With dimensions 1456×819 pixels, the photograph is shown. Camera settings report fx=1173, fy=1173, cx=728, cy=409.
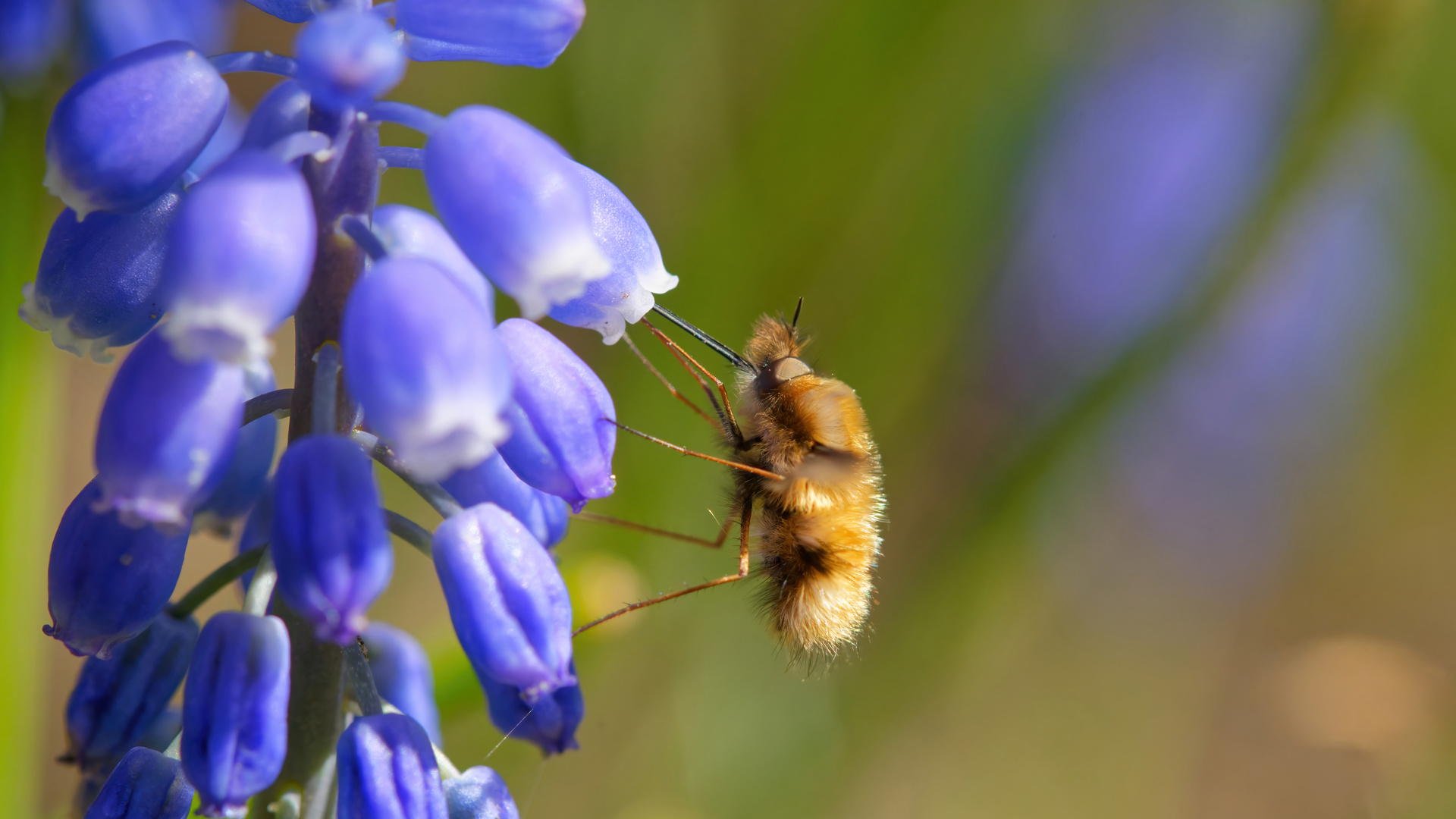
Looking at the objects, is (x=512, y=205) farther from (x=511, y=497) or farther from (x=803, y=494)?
(x=803, y=494)

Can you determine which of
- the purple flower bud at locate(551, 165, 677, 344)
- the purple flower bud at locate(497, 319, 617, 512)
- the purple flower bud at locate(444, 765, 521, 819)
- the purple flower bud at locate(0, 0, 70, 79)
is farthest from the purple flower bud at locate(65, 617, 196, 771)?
the purple flower bud at locate(0, 0, 70, 79)

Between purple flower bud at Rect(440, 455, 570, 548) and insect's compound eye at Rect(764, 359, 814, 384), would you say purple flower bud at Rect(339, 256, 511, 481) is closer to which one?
purple flower bud at Rect(440, 455, 570, 548)

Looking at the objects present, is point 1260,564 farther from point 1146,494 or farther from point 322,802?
point 322,802

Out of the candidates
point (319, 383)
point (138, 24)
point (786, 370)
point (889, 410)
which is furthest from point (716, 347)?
point (889, 410)

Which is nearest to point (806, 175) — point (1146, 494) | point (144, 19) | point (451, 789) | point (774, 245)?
point (774, 245)

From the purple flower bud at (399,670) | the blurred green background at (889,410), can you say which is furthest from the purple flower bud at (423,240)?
the blurred green background at (889,410)
